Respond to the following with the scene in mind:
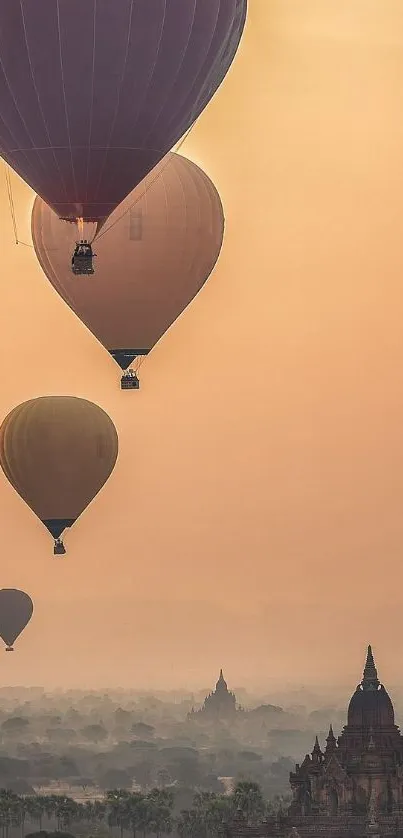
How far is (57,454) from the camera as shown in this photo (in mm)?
45812

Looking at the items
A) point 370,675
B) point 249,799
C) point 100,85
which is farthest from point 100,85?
point 249,799

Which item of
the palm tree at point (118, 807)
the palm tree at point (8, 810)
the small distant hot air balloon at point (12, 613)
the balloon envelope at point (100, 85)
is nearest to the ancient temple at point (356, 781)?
the small distant hot air balloon at point (12, 613)

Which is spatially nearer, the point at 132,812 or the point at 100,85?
the point at 100,85

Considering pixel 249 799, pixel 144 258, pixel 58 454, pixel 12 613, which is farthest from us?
pixel 249 799

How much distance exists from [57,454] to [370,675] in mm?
47913

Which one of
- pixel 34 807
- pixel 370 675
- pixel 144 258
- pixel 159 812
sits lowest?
pixel 159 812

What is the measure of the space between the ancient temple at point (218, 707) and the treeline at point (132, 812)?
3263mm

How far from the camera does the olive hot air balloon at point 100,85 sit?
29.9 meters

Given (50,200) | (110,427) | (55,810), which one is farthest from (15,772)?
(50,200)

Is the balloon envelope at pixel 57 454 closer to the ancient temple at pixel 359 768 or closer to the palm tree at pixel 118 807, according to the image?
the ancient temple at pixel 359 768

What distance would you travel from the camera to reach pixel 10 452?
46656mm

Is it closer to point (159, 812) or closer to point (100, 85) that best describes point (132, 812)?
point (159, 812)

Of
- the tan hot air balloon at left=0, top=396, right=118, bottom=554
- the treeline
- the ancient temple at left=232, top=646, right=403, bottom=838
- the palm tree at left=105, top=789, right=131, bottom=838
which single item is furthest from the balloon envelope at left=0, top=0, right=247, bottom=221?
the palm tree at left=105, top=789, right=131, bottom=838

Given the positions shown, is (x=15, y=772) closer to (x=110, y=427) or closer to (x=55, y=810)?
(x=55, y=810)
